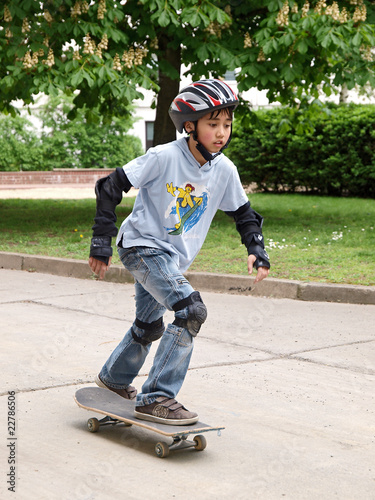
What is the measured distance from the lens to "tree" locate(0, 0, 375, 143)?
1091cm

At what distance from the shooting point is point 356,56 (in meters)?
11.7

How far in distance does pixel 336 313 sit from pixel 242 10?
22.5 feet

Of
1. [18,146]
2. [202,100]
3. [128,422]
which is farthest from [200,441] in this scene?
[18,146]

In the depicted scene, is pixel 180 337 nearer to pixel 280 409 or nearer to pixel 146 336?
pixel 146 336

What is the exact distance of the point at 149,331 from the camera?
3857 mm

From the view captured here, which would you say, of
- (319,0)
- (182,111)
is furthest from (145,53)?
(182,111)

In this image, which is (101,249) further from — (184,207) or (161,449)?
(161,449)

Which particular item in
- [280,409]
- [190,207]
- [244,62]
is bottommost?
[280,409]

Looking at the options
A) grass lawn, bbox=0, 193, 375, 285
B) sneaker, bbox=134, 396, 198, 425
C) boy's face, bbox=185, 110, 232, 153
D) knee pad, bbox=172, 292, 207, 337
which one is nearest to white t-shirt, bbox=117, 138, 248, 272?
boy's face, bbox=185, 110, 232, 153

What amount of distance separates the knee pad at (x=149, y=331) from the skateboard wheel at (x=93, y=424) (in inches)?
16.8

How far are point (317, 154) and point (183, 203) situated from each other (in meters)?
16.8

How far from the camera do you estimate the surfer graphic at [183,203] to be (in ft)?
12.1

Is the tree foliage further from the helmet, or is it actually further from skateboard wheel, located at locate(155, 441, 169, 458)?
skateboard wheel, located at locate(155, 441, 169, 458)

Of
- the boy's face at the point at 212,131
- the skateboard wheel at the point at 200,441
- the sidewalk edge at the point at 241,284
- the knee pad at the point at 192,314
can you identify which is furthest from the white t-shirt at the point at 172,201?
the sidewalk edge at the point at 241,284
